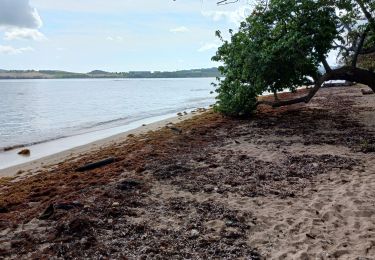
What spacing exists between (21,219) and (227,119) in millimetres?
14381

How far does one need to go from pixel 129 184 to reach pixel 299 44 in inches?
399

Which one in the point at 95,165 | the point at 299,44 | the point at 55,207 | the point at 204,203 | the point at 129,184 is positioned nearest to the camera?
the point at 55,207

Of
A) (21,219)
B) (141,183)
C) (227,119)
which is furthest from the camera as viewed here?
(227,119)

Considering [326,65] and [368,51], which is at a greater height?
[368,51]

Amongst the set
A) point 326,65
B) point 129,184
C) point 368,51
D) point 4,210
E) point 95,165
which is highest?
point 368,51

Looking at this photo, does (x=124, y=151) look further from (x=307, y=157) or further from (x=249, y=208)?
(x=249, y=208)

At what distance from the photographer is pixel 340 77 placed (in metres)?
17.0

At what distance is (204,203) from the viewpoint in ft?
26.0

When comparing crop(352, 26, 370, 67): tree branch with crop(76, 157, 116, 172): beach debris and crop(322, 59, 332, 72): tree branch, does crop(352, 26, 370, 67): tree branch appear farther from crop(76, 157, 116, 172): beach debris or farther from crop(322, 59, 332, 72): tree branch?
crop(76, 157, 116, 172): beach debris

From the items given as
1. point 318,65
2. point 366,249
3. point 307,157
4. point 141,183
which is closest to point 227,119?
point 318,65

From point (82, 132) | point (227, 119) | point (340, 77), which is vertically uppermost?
point (340, 77)

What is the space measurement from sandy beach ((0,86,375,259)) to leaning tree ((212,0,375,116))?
13.1 ft

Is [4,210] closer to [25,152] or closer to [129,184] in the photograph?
[129,184]

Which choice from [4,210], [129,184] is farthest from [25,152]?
[129,184]
